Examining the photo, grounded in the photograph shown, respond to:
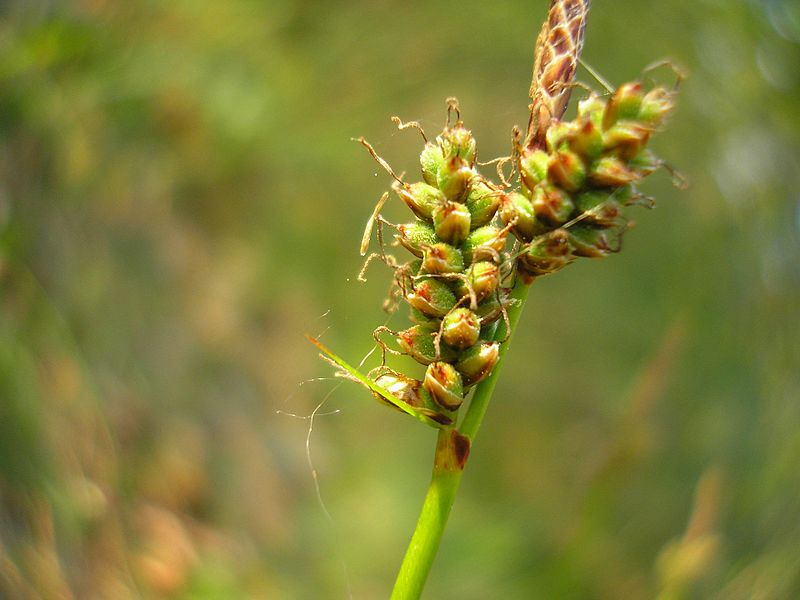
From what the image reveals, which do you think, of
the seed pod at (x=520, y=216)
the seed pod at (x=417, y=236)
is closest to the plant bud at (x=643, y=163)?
the seed pod at (x=520, y=216)

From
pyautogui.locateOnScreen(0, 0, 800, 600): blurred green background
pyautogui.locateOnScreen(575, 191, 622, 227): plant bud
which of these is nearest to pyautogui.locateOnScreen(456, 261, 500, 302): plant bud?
pyautogui.locateOnScreen(575, 191, 622, 227): plant bud

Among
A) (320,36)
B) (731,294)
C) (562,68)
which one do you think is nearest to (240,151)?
(320,36)

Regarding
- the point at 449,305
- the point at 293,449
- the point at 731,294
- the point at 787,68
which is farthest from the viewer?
the point at 293,449

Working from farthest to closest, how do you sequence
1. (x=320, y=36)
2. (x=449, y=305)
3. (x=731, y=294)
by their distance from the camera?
(x=320, y=36) < (x=731, y=294) < (x=449, y=305)

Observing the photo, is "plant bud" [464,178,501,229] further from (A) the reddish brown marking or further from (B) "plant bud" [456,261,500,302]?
(A) the reddish brown marking

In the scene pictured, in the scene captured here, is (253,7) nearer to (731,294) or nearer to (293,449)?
(293,449)

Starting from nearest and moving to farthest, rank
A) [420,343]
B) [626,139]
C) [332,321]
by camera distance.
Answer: [626,139] < [420,343] < [332,321]

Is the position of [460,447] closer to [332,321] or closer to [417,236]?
[417,236]

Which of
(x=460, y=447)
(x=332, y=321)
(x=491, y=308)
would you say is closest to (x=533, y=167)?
(x=491, y=308)
